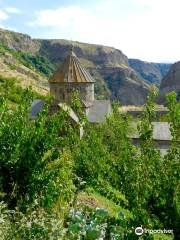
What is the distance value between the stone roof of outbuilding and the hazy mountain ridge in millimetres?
94412

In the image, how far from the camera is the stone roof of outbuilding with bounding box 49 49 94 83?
4056 cm

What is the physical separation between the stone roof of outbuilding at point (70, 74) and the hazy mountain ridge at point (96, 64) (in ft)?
310

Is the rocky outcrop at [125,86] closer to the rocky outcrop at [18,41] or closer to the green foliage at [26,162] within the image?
the rocky outcrop at [18,41]

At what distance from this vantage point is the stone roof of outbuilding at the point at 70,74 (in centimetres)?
4056

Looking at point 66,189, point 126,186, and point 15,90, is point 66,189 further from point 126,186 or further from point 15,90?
point 15,90

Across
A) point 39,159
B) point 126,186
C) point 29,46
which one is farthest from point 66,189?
point 29,46

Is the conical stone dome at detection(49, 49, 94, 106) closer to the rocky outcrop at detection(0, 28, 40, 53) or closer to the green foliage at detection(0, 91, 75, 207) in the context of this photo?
the green foliage at detection(0, 91, 75, 207)

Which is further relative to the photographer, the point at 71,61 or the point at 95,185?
the point at 71,61

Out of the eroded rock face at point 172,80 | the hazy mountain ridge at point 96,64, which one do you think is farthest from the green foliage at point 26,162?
the eroded rock face at point 172,80

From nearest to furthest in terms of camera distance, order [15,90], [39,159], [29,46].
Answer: [39,159]
[15,90]
[29,46]

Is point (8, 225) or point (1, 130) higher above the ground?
point (1, 130)

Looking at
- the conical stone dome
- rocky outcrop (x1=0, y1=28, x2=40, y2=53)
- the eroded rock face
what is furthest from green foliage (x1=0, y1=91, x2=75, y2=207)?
rocky outcrop (x1=0, y1=28, x2=40, y2=53)

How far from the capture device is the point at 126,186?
27.0 ft

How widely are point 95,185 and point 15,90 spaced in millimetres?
56114
